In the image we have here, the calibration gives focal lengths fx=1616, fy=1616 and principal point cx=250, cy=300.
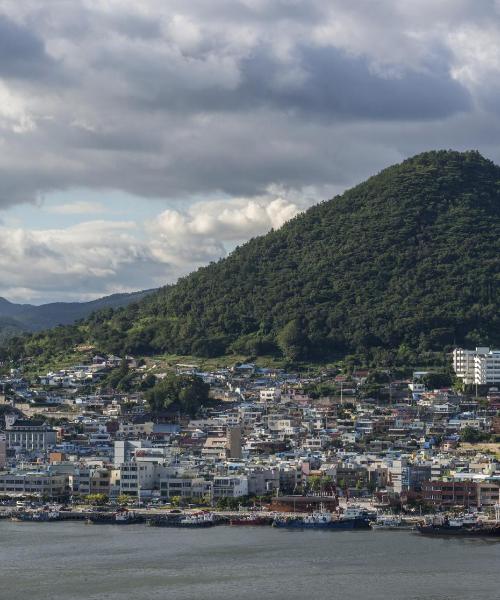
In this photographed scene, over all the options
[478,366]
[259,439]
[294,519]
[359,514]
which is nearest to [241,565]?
[294,519]

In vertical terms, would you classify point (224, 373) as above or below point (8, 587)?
above

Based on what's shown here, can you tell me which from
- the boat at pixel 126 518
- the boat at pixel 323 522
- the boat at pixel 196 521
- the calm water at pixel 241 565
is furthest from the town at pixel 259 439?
the calm water at pixel 241 565

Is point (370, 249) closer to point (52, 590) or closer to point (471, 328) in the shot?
point (471, 328)

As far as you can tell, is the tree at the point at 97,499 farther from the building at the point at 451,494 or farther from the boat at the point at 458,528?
the boat at the point at 458,528

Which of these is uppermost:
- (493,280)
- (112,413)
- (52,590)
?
(493,280)

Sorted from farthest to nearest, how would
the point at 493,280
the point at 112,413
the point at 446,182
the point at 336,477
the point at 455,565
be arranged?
1. the point at 446,182
2. the point at 493,280
3. the point at 112,413
4. the point at 336,477
5. the point at 455,565

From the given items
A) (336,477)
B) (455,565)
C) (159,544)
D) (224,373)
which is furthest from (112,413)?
(455,565)
